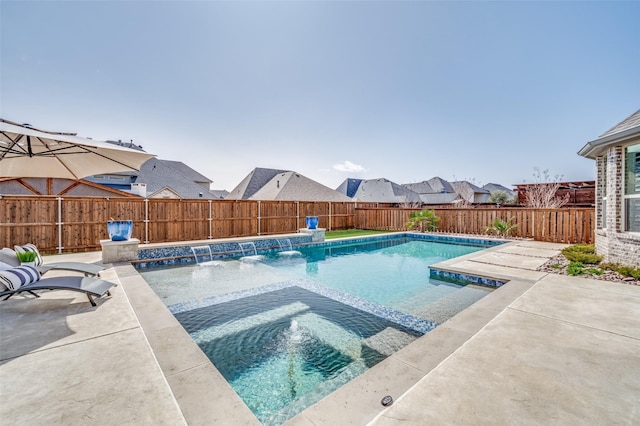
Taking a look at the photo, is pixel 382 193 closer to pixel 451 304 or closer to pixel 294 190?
pixel 294 190

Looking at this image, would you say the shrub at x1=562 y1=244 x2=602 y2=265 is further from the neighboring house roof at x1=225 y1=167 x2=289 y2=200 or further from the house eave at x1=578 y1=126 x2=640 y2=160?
the neighboring house roof at x1=225 y1=167 x2=289 y2=200

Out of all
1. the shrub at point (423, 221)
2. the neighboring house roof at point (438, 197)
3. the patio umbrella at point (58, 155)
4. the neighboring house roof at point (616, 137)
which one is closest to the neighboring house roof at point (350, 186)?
the neighboring house roof at point (438, 197)

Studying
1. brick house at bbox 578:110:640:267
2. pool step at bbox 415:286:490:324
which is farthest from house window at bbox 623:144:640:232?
pool step at bbox 415:286:490:324

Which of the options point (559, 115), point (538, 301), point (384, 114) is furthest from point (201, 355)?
point (559, 115)

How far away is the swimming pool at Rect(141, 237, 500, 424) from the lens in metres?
2.96

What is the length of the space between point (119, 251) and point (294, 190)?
17.9 m

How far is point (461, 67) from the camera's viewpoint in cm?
1284

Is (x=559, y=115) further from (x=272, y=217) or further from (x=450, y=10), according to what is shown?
(x=272, y=217)

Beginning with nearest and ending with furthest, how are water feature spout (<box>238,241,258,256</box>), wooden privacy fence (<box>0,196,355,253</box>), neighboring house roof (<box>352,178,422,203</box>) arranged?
wooden privacy fence (<box>0,196,355,253</box>) < water feature spout (<box>238,241,258,256</box>) < neighboring house roof (<box>352,178,422,203</box>)

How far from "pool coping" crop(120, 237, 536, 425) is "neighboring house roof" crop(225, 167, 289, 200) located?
2438cm

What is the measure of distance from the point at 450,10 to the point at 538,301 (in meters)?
10.8

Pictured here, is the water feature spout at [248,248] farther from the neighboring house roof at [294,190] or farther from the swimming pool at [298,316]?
the neighboring house roof at [294,190]

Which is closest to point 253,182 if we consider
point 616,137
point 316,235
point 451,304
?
point 316,235

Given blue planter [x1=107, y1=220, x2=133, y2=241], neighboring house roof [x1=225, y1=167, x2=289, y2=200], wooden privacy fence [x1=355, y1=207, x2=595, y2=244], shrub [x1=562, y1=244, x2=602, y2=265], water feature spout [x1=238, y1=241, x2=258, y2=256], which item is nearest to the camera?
shrub [x1=562, y1=244, x2=602, y2=265]
